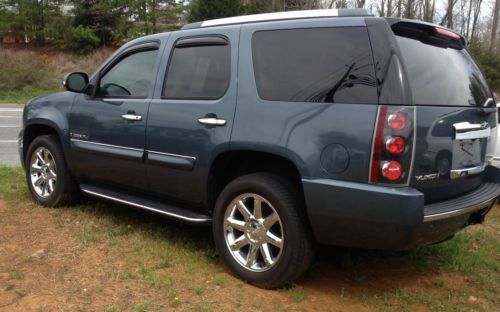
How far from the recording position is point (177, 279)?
3533mm

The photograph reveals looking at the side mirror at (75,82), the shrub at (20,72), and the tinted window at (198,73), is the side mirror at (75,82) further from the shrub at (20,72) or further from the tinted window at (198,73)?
the shrub at (20,72)

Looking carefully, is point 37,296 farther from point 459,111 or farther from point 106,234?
point 459,111

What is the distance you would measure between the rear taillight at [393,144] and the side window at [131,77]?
2.18 m

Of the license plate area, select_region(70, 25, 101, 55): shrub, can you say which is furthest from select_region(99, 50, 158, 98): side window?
select_region(70, 25, 101, 55): shrub

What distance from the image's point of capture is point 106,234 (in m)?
4.40

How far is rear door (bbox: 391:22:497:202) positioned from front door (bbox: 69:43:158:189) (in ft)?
7.24

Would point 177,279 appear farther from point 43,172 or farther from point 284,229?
point 43,172

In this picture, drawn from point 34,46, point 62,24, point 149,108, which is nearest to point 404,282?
point 149,108

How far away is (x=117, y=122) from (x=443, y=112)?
2726 millimetres

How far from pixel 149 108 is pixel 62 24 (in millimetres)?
35888

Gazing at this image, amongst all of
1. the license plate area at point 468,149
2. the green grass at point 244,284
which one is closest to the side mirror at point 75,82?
the green grass at point 244,284

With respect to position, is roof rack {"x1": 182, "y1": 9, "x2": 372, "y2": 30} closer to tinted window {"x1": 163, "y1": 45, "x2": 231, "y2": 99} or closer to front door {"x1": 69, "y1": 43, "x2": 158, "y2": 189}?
tinted window {"x1": 163, "y1": 45, "x2": 231, "y2": 99}

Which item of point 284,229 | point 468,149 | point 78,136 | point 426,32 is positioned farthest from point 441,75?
point 78,136

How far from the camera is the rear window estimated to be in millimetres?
3021
